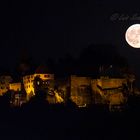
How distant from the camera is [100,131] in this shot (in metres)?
76.5

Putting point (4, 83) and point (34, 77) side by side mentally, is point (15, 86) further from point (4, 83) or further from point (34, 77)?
point (34, 77)

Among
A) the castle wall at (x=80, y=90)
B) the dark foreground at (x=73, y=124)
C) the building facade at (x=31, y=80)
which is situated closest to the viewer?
the dark foreground at (x=73, y=124)

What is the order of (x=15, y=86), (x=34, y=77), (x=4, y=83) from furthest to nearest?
1. (x=4, y=83)
2. (x=15, y=86)
3. (x=34, y=77)

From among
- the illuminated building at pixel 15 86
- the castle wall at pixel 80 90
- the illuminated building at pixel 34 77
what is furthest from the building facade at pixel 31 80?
the castle wall at pixel 80 90

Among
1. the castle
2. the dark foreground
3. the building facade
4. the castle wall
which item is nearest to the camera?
the dark foreground

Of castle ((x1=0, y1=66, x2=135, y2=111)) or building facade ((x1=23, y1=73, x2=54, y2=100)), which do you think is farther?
building facade ((x1=23, y1=73, x2=54, y2=100))

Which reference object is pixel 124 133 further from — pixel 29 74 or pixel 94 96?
pixel 29 74

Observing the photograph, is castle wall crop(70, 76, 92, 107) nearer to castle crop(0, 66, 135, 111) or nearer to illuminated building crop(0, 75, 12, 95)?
castle crop(0, 66, 135, 111)

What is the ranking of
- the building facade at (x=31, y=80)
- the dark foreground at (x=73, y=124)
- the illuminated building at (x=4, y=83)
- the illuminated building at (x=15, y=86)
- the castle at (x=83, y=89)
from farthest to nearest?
the illuminated building at (x=4, y=83), the illuminated building at (x=15, y=86), the building facade at (x=31, y=80), the castle at (x=83, y=89), the dark foreground at (x=73, y=124)

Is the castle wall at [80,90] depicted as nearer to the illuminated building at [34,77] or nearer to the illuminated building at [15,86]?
the illuminated building at [34,77]

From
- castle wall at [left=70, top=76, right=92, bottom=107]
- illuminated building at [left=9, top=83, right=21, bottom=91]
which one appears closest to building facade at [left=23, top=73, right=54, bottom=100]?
illuminated building at [left=9, top=83, right=21, bottom=91]

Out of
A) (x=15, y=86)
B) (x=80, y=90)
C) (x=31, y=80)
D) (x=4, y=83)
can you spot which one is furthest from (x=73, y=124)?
(x=4, y=83)

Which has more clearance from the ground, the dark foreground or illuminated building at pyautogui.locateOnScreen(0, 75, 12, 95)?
illuminated building at pyautogui.locateOnScreen(0, 75, 12, 95)

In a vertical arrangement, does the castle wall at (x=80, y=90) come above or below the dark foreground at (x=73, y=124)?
above
